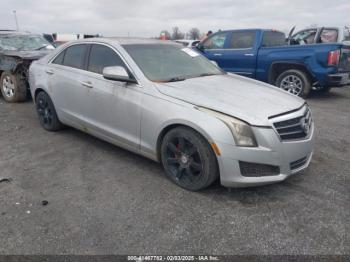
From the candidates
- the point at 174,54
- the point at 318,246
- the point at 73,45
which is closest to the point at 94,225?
the point at 318,246

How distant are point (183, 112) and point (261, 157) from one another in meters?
0.88

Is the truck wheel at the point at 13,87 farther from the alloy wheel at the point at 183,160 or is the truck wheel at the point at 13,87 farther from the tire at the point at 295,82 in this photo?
the tire at the point at 295,82

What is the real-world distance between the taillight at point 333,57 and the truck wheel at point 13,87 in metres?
7.03

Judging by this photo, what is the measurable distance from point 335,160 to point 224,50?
18.1 ft

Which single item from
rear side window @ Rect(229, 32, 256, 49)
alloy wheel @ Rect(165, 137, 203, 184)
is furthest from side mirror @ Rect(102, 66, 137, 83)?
rear side window @ Rect(229, 32, 256, 49)

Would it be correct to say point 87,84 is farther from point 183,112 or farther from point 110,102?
point 183,112

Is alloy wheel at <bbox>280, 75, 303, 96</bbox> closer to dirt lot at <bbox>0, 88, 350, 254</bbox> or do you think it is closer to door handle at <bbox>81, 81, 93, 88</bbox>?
dirt lot at <bbox>0, 88, 350, 254</bbox>

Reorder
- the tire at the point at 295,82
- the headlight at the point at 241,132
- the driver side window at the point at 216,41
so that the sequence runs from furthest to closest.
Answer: the driver side window at the point at 216,41 < the tire at the point at 295,82 < the headlight at the point at 241,132

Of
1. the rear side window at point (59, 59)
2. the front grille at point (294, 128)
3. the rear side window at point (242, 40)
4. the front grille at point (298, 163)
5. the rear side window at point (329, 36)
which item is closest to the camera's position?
the front grille at point (294, 128)

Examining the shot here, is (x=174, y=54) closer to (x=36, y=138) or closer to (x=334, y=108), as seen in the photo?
(x=36, y=138)

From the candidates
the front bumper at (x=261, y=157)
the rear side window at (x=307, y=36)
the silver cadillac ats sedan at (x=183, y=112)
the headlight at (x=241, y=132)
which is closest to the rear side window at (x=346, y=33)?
the rear side window at (x=307, y=36)

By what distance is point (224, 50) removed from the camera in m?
8.85

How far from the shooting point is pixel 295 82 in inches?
301

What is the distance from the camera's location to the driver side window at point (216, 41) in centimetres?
898
